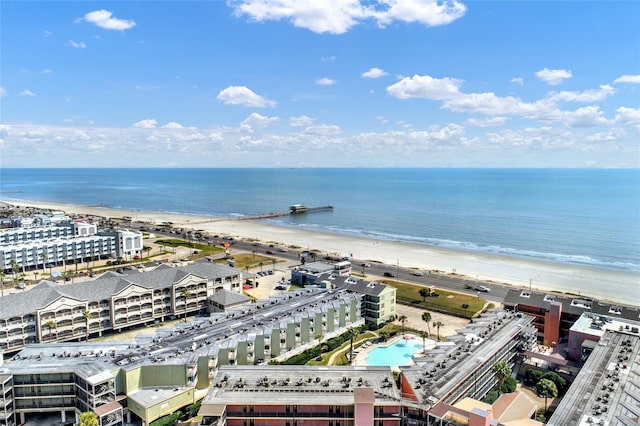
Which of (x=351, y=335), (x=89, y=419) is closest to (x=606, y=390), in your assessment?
(x=351, y=335)

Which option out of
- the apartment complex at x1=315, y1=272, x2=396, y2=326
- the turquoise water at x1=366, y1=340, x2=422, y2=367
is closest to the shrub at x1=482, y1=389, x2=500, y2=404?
the turquoise water at x1=366, y1=340, x2=422, y2=367

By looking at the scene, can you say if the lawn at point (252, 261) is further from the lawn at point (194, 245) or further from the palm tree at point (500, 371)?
the palm tree at point (500, 371)

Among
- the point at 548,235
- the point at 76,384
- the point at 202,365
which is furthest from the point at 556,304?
the point at 548,235

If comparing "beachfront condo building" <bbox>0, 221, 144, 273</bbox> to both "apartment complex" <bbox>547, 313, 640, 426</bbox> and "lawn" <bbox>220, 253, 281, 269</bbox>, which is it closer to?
"lawn" <bbox>220, 253, 281, 269</bbox>

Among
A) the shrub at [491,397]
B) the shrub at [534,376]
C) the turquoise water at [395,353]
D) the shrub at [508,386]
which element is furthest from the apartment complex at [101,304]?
the shrub at [534,376]

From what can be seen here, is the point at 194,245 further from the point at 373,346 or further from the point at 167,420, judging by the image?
the point at 167,420
